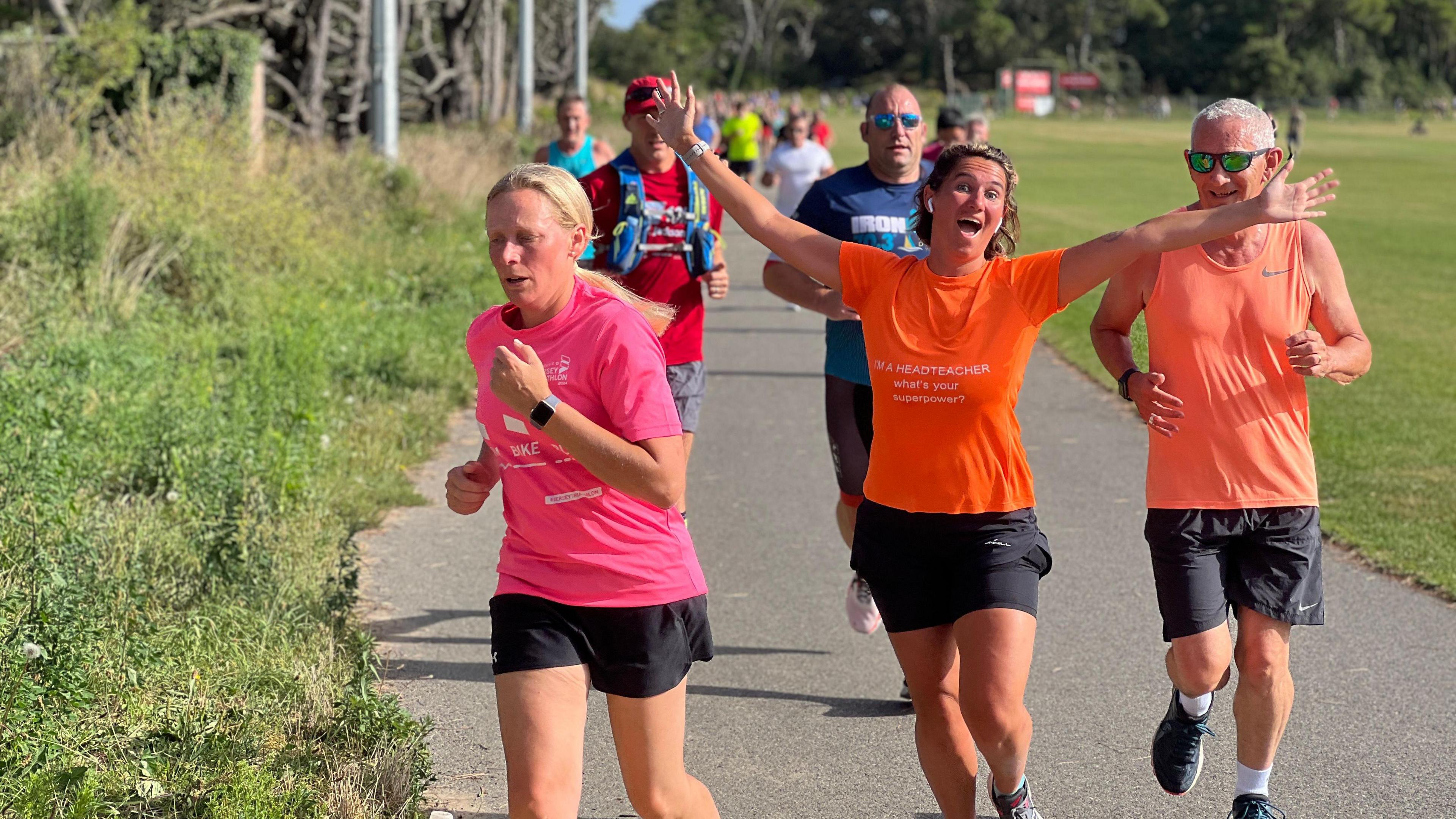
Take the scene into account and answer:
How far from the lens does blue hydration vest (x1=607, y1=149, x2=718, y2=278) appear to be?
628 centimetres

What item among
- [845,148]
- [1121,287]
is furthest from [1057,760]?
[845,148]

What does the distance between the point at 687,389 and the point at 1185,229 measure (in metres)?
2.87

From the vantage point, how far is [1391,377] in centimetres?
1292

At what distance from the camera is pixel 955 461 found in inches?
158

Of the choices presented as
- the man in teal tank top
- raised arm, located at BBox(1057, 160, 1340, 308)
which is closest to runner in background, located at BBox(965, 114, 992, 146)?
the man in teal tank top

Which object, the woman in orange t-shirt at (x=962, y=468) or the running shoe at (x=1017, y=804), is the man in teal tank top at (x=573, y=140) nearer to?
the woman in orange t-shirt at (x=962, y=468)

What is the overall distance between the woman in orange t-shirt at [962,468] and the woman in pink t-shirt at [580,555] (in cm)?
73

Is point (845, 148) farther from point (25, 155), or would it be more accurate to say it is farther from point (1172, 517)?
point (1172, 517)

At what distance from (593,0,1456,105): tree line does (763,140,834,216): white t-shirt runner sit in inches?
4435

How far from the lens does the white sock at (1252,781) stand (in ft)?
13.9

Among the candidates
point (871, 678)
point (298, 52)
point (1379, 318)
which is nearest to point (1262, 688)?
point (871, 678)

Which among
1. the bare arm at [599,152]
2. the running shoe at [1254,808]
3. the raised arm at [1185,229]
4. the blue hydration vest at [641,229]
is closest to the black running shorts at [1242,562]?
the running shoe at [1254,808]

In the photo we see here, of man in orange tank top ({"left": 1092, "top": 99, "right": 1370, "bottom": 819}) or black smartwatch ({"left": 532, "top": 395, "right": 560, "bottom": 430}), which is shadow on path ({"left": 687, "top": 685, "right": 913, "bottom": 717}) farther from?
black smartwatch ({"left": 532, "top": 395, "right": 560, "bottom": 430})

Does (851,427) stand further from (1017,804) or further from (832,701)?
(1017,804)
